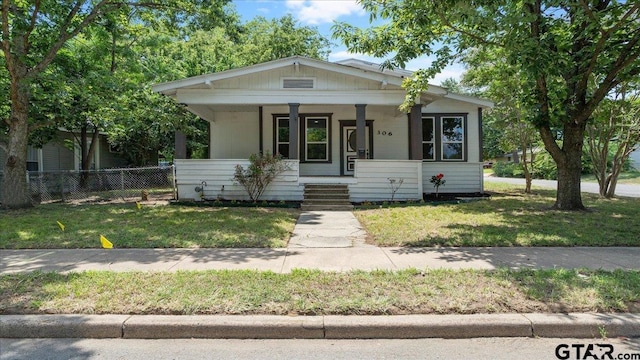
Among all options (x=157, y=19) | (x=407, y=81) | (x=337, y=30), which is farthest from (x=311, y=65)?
(x=157, y=19)

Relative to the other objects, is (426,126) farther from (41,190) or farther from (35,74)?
(41,190)

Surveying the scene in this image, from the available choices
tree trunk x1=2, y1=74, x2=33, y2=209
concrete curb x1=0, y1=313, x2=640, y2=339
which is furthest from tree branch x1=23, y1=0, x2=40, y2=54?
concrete curb x1=0, y1=313, x2=640, y2=339

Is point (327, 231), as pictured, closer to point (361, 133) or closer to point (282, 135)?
point (361, 133)

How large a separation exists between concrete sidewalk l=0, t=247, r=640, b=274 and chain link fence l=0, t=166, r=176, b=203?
743 cm

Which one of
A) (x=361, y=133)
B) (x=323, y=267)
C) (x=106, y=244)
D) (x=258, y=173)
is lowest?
(x=323, y=267)

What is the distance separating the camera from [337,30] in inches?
405

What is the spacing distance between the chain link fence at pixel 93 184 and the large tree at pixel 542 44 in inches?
341

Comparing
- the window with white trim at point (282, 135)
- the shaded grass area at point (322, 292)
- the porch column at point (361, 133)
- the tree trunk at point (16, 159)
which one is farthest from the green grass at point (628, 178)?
the tree trunk at point (16, 159)

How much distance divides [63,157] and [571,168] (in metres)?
23.4

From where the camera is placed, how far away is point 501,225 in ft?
26.7

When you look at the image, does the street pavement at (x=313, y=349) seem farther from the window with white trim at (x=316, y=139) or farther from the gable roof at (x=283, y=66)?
the window with white trim at (x=316, y=139)

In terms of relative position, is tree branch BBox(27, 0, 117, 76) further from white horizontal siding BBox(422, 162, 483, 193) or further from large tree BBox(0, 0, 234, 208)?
white horizontal siding BBox(422, 162, 483, 193)

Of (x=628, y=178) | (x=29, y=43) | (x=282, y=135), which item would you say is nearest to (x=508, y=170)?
(x=628, y=178)

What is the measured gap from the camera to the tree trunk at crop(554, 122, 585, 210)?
31.8 ft
